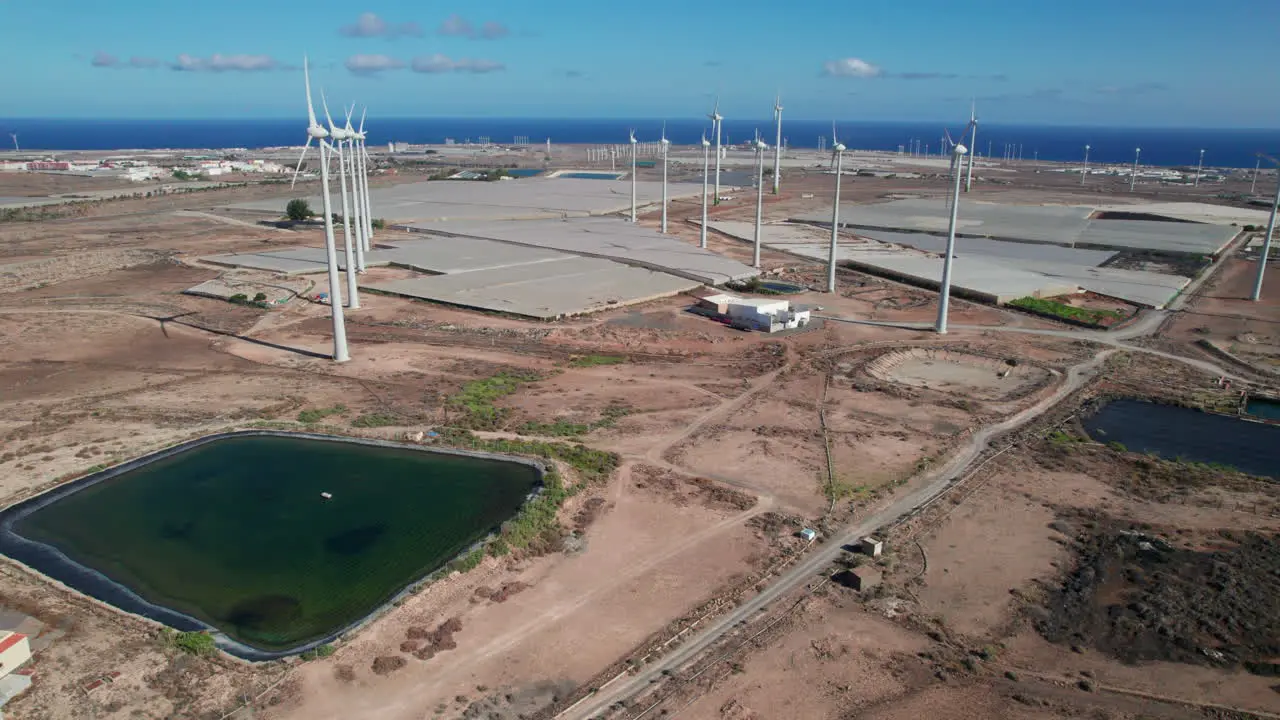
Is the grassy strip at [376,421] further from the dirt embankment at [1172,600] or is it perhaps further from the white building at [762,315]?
the dirt embankment at [1172,600]

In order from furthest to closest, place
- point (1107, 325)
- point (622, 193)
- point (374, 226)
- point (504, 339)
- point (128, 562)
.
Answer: point (622, 193), point (374, 226), point (1107, 325), point (504, 339), point (128, 562)

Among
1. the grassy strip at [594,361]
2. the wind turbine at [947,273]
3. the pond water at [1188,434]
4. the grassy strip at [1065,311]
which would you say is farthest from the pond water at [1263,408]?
the grassy strip at [594,361]

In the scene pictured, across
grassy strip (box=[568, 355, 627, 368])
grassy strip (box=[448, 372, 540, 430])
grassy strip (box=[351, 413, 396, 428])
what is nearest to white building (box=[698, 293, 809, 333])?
grassy strip (box=[568, 355, 627, 368])

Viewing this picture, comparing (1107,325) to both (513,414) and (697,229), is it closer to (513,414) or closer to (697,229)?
(513,414)

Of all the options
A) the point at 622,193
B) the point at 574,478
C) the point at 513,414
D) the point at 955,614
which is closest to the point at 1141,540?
the point at 955,614

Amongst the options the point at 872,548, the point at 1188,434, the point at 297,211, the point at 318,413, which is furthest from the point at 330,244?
the point at 297,211

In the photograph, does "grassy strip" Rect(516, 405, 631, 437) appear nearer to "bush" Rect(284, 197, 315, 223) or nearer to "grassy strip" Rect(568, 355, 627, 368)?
"grassy strip" Rect(568, 355, 627, 368)
